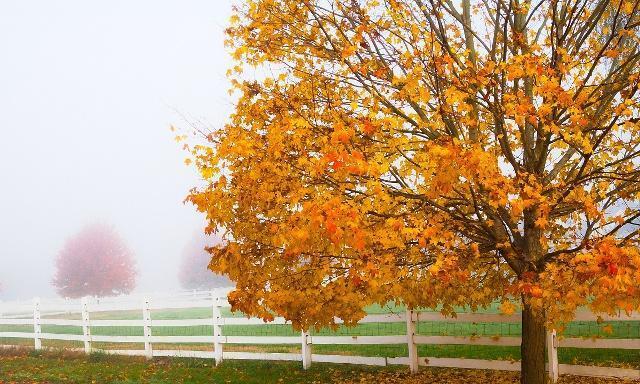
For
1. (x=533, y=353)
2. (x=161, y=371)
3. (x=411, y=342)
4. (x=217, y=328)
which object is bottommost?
(x=161, y=371)

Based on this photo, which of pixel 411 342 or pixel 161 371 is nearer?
pixel 411 342

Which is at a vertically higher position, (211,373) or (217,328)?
(217,328)

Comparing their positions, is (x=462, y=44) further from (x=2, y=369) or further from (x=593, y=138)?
(x=2, y=369)

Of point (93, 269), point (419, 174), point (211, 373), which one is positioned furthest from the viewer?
point (93, 269)

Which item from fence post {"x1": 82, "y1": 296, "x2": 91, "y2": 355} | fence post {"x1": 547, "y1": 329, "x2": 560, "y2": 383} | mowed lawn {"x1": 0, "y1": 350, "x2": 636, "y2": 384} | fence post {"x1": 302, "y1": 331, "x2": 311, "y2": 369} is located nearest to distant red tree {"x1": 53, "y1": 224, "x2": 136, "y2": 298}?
fence post {"x1": 82, "y1": 296, "x2": 91, "y2": 355}

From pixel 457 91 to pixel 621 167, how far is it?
12.2 feet

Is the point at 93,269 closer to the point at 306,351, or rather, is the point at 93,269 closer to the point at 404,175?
the point at 306,351

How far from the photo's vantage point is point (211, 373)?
12.8 meters

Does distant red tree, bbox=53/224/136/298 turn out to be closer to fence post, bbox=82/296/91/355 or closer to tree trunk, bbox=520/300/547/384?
fence post, bbox=82/296/91/355

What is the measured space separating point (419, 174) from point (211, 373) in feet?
24.0

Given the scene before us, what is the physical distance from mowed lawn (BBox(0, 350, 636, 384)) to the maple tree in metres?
2.70

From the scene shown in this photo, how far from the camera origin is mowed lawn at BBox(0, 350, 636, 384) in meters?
11.1

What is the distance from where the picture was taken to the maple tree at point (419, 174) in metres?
6.11

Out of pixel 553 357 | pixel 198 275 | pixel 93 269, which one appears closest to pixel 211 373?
pixel 553 357
